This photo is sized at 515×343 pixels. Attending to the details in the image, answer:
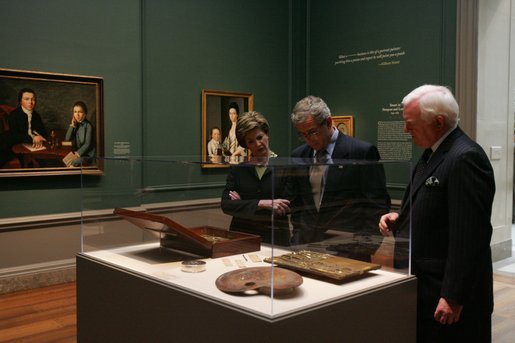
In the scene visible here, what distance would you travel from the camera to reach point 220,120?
838cm

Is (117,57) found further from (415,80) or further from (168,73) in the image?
(415,80)

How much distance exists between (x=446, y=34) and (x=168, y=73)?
3.87 meters

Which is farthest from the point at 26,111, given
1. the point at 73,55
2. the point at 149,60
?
the point at 149,60

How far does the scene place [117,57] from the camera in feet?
24.0

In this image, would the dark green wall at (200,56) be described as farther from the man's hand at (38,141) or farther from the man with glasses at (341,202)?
the man with glasses at (341,202)

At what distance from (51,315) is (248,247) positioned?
12.1 ft

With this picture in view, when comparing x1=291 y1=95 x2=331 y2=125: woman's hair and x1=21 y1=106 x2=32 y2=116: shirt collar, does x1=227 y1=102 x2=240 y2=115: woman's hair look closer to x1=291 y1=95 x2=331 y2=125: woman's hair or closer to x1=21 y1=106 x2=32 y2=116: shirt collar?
x1=21 y1=106 x2=32 y2=116: shirt collar

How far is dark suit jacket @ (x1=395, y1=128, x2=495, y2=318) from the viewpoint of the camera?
2566 mm

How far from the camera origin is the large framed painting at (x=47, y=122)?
6410 mm

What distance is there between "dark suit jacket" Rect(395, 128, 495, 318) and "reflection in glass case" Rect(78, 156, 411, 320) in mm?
124

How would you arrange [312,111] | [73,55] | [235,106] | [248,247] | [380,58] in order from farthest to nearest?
[235,106]
[380,58]
[73,55]
[312,111]
[248,247]

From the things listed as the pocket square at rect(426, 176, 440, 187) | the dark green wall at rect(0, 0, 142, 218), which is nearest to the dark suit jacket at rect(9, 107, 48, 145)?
the dark green wall at rect(0, 0, 142, 218)

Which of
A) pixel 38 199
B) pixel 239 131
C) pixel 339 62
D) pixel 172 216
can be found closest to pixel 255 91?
pixel 339 62

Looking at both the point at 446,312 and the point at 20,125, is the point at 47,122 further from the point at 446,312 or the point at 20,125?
the point at 446,312
